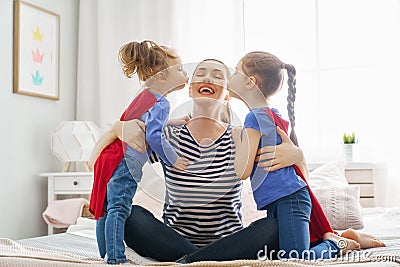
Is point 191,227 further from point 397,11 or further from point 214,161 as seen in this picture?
point 397,11

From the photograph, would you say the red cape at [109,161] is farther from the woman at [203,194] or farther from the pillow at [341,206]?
the pillow at [341,206]

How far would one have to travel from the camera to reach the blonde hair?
1.45 meters

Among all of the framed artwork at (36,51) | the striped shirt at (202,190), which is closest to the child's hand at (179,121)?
the striped shirt at (202,190)

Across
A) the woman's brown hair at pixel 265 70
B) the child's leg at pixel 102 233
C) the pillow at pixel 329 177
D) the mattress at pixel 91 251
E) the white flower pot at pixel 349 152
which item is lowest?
the mattress at pixel 91 251

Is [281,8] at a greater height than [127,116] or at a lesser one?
greater

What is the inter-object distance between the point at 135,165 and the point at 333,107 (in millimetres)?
2330

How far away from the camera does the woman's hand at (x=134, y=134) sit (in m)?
1.35

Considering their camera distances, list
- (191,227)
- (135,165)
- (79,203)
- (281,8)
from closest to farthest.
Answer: (135,165)
(191,227)
(79,203)
(281,8)

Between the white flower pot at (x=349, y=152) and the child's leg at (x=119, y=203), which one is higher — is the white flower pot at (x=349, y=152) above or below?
above

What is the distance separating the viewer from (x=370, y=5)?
11.2 feet

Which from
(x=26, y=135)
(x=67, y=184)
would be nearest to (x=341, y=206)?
(x=67, y=184)

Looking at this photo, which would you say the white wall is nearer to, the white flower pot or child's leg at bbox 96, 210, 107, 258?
the white flower pot

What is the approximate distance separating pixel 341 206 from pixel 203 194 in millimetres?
1189

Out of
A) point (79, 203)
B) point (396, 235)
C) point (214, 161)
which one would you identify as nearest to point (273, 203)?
point (214, 161)
